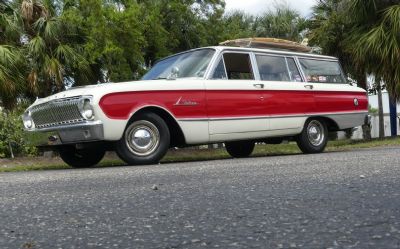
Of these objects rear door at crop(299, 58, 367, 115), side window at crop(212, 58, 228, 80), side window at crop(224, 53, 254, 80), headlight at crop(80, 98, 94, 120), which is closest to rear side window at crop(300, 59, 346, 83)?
rear door at crop(299, 58, 367, 115)

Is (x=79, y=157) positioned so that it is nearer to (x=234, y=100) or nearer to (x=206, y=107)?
(x=206, y=107)

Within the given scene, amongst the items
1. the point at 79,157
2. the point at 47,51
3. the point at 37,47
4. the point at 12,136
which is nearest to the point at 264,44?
the point at 79,157

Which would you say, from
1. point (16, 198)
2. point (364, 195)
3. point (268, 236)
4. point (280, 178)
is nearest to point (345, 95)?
point (280, 178)

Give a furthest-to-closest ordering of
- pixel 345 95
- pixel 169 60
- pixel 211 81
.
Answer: pixel 345 95
pixel 169 60
pixel 211 81

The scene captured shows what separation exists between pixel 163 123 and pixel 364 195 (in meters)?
4.02

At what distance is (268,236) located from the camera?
245 cm

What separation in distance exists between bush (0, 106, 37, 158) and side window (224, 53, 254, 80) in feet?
23.5

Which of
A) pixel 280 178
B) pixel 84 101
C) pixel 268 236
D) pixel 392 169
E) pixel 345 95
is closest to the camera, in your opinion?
pixel 268 236

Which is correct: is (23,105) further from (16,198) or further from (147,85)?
(16,198)

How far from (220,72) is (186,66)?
52cm

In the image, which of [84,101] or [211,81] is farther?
[211,81]

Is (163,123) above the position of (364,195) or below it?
above

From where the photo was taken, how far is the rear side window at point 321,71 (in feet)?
30.4

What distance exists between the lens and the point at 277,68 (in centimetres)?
882
